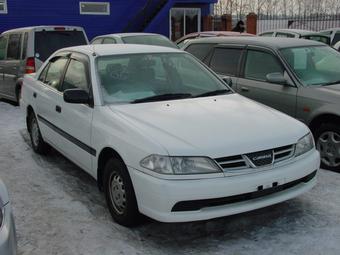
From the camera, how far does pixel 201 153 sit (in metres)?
3.66

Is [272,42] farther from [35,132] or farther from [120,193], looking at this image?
[120,193]

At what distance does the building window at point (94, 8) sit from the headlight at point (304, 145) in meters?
18.2

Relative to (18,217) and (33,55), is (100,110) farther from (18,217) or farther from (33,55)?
(33,55)

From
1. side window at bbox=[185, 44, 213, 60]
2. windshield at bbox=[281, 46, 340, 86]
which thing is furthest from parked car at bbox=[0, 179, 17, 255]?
side window at bbox=[185, 44, 213, 60]

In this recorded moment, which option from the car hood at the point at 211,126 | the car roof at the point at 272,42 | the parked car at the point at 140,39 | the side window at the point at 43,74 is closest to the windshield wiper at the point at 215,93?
the car hood at the point at 211,126

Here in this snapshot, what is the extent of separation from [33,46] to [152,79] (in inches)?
221

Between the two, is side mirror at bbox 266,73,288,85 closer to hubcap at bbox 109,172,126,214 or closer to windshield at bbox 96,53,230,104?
windshield at bbox 96,53,230,104

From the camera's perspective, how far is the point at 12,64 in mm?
10289

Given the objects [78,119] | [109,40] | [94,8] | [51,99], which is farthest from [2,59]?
[94,8]

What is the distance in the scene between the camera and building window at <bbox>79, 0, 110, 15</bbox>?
2105cm

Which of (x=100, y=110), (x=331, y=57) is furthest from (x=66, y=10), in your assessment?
(x=100, y=110)

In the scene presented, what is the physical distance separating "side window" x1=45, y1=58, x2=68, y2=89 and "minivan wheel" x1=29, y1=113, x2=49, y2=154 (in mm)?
678

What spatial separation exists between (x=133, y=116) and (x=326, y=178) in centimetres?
246

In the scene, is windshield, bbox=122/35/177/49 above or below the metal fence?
above
